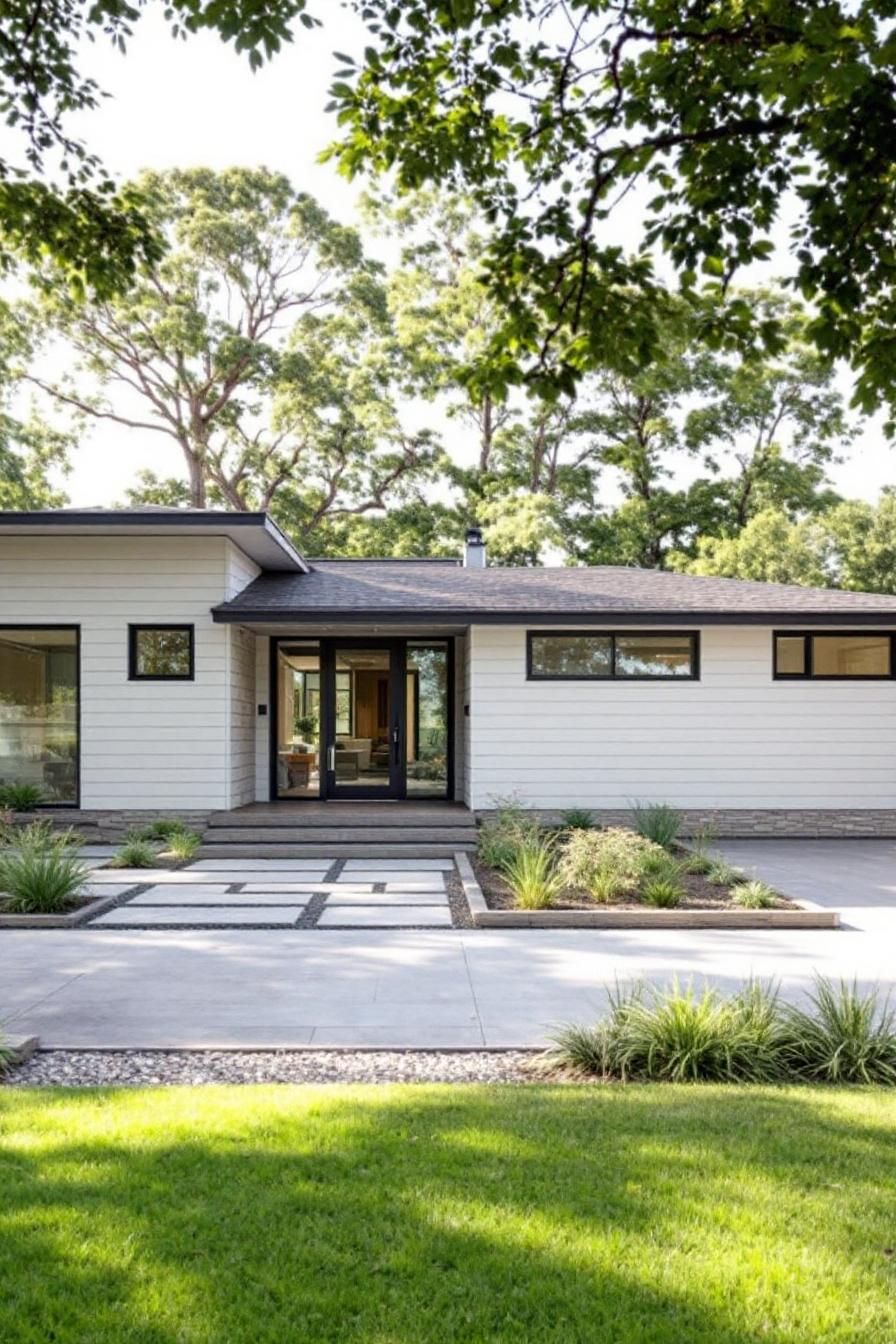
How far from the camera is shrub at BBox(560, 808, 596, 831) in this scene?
11.8m


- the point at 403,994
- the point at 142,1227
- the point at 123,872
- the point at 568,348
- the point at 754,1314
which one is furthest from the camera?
the point at 123,872

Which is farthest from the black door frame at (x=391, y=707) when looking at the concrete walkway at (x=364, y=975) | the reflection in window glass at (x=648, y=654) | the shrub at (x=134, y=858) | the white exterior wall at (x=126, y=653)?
the concrete walkway at (x=364, y=975)

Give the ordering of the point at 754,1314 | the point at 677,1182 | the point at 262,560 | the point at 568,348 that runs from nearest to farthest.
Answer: the point at 754,1314 < the point at 677,1182 < the point at 568,348 < the point at 262,560

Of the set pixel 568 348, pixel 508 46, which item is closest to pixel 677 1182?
pixel 568 348

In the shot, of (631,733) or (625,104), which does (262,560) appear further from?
(625,104)

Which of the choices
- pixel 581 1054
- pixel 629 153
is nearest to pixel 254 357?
pixel 629 153

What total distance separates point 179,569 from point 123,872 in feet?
13.5

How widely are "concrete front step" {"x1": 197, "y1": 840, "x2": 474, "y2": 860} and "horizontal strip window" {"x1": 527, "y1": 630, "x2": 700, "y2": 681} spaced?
116 inches

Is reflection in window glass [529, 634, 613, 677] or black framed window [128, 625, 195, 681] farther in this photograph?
reflection in window glass [529, 634, 613, 677]

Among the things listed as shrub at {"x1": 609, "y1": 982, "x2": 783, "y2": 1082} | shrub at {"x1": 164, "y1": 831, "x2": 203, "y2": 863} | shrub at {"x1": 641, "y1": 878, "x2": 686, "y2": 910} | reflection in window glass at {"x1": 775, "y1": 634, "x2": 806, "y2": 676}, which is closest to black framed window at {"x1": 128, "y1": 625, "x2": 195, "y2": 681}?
shrub at {"x1": 164, "y1": 831, "x2": 203, "y2": 863}

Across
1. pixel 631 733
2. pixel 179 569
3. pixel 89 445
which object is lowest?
pixel 631 733

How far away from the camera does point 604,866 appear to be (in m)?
8.23

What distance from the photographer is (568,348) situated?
4727 mm

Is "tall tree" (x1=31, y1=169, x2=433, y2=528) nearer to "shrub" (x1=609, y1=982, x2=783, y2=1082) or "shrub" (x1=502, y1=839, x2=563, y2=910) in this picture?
"shrub" (x1=502, y1=839, x2=563, y2=910)
